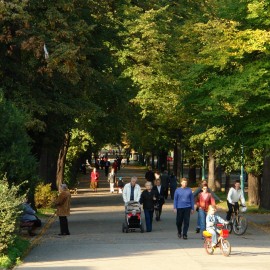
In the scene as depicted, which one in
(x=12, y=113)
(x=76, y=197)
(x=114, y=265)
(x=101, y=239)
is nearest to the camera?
(x=114, y=265)

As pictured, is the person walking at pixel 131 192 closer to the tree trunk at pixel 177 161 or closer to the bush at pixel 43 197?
the bush at pixel 43 197

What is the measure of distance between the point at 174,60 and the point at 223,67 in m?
21.0

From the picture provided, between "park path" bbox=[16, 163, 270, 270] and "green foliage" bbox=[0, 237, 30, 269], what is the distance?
226mm

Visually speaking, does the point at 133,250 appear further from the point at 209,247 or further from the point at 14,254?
the point at 14,254

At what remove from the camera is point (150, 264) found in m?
18.9

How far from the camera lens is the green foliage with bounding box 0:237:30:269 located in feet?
59.7

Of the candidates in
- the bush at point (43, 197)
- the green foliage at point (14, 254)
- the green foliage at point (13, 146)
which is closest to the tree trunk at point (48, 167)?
the bush at point (43, 197)

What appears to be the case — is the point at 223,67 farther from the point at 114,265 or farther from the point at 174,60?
the point at 174,60

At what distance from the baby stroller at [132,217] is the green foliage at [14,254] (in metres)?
6.09

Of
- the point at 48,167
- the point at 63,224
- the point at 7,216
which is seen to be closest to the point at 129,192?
the point at 63,224

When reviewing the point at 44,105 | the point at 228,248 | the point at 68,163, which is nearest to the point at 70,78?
the point at 44,105

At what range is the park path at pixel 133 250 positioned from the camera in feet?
61.6

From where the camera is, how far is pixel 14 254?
19750 mm

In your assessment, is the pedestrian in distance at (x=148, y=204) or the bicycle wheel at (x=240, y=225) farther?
the pedestrian in distance at (x=148, y=204)
